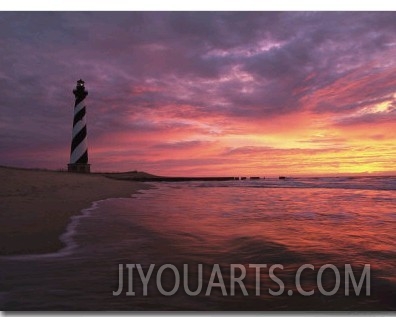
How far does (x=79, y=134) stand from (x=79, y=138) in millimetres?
332

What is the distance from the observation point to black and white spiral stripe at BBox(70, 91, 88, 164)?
24.6 m

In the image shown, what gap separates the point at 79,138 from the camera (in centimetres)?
2475

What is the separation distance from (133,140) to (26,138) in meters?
3.28

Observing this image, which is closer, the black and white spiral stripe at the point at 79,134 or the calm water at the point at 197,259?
the calm water at the point at 197,259

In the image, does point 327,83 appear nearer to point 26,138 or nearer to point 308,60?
point 308,60

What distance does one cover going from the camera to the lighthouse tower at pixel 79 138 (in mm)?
24562

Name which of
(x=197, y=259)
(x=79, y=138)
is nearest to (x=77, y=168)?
(x=79, y=138)

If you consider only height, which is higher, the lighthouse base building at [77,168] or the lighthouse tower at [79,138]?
the lighthouse tower at [79,138]

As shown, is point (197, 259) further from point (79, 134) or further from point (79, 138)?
point (79, 138)
